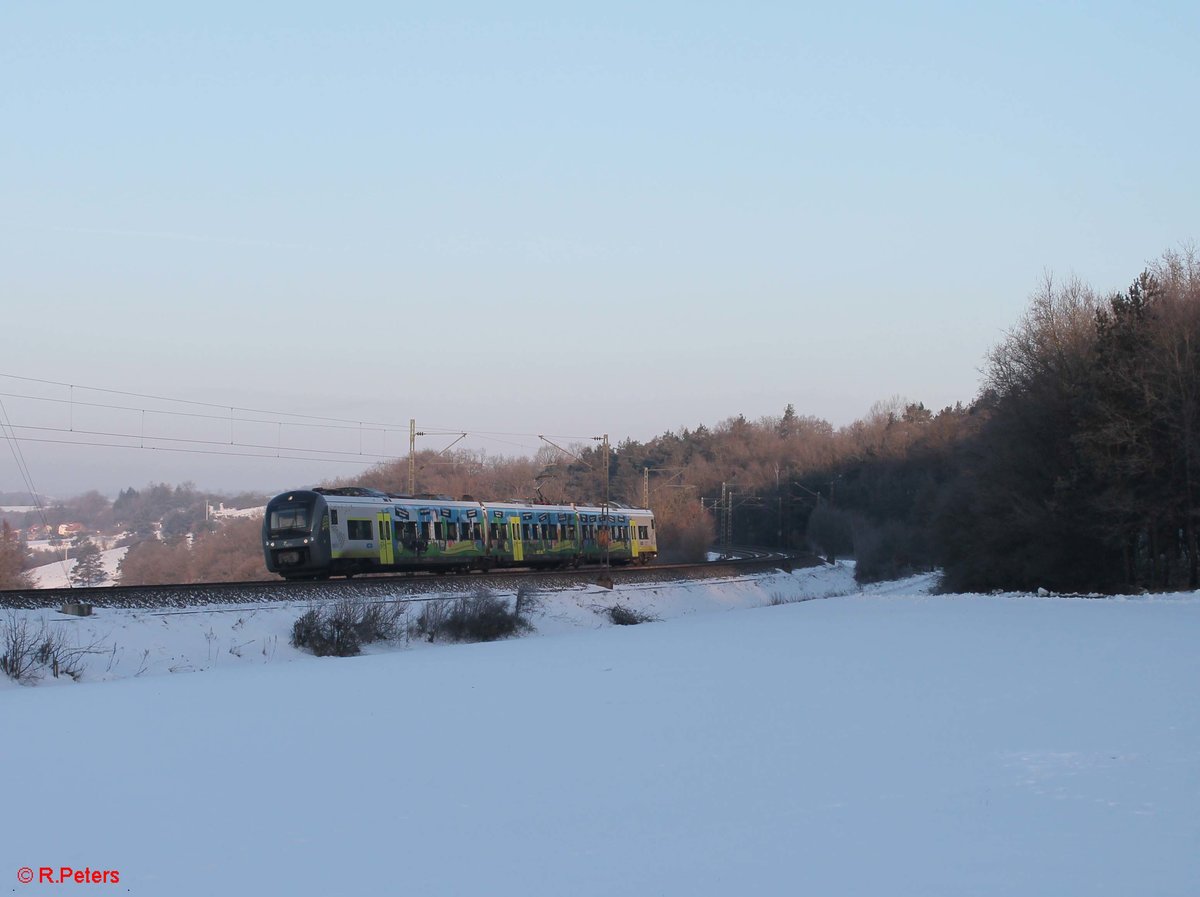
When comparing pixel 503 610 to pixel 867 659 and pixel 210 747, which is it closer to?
pixel 867 659

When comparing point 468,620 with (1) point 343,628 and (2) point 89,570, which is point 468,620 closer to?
(1) point 343,628

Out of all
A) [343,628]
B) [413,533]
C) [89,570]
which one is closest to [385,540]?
[413,533]

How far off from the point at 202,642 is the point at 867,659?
1354cm

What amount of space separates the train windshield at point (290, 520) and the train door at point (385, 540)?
8.45ft

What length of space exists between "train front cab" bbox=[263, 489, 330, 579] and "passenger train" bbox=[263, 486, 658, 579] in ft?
0.10

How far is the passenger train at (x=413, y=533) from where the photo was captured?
3381cm

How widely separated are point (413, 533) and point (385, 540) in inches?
60.2

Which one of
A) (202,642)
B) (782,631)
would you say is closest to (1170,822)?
(782,631)

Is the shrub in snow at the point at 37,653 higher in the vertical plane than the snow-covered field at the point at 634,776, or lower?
higher

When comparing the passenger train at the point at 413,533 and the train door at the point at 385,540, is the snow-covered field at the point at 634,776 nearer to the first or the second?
the passenger train at the point at 413,533

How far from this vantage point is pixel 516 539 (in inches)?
1710

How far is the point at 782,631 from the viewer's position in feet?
81.7

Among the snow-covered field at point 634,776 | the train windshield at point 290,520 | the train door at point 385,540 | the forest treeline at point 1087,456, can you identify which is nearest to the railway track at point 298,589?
the train door at point 385,540

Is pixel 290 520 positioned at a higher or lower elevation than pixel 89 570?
higher
